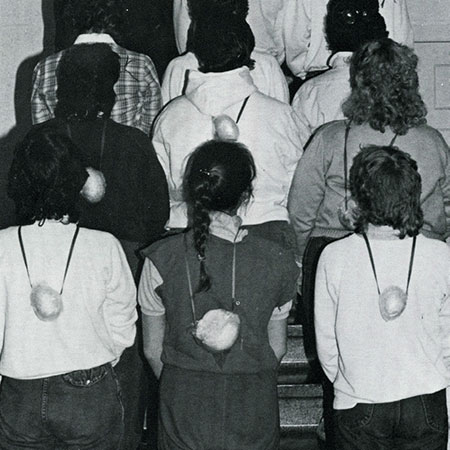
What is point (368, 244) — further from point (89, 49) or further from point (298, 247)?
point (89, 49)

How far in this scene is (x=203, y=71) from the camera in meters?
3.98

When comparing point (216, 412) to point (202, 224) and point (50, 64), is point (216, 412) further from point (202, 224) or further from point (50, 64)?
point (50, 64)

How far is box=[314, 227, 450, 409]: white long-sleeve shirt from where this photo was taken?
132 inches

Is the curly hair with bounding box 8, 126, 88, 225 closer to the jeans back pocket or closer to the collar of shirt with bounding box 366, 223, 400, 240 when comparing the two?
the jeans back pocket

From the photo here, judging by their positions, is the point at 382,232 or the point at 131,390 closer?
the point at 382,232

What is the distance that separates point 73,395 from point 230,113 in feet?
4.07

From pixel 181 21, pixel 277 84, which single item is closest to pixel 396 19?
pixel 277 84

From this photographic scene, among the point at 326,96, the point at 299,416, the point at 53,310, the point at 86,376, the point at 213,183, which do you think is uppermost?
the point at 326,96

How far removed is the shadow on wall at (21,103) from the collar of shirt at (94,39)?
2.63 meters

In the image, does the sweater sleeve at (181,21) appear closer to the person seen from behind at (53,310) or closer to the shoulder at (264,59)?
the shoulder at (264,59)

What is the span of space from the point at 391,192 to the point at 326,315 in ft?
1.47

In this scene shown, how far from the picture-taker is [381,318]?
3.38 meters

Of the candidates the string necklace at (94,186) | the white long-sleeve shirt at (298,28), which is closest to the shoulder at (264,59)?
the white long-sleeve shirt at (298,28)

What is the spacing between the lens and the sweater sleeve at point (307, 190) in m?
3.93
